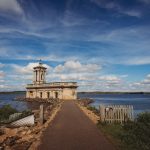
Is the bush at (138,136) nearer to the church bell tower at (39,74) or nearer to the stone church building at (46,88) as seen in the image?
the stone church building at (46,88)

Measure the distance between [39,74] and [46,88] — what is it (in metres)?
4.39

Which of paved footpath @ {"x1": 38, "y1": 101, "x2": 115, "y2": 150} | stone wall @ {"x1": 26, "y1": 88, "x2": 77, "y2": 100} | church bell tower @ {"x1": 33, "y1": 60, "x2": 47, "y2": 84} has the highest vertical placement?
church bell tower @ {"x1": 33, "y1": 60, "x2": 47, "y2": 84}

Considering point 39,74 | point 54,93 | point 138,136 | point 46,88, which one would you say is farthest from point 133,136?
point 39,74

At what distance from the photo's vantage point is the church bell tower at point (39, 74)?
6366 centimetres

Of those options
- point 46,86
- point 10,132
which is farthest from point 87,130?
point 46,86

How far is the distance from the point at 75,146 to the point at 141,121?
597 centimetres

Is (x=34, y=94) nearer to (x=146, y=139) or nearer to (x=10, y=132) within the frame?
(x=10, y=132)

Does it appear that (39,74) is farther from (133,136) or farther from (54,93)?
(133,136)

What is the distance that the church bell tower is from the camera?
63.7 metres

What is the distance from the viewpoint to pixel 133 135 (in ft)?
36.7

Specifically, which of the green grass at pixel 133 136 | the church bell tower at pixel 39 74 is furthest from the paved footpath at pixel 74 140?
the church bell tower at pixel 39 74

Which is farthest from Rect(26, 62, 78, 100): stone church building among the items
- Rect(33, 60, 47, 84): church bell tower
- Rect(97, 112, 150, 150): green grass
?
Rect(97, 112, 150, 150): green grass

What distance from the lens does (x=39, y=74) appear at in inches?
2539

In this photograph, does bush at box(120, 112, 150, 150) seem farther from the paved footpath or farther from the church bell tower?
the church bell tower
